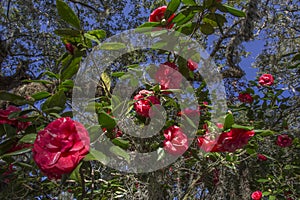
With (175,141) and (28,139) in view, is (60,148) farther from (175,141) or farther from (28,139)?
(175,141)

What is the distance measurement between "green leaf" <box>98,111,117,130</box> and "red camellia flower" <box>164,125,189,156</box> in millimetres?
258

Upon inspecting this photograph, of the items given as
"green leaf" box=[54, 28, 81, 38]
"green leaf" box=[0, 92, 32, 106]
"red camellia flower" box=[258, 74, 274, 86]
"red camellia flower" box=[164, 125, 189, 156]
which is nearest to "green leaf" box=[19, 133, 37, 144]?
"green leaf" box=[0, 92, 32, 106]

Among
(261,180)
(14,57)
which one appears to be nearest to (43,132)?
(261,180)

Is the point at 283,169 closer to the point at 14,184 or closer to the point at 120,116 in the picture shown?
the point at 120,116

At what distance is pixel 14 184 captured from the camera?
109 cm

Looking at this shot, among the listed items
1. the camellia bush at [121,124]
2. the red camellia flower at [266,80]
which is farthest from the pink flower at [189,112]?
the red camellia flower at [266,80]

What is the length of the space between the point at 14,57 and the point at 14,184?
12.0 ft

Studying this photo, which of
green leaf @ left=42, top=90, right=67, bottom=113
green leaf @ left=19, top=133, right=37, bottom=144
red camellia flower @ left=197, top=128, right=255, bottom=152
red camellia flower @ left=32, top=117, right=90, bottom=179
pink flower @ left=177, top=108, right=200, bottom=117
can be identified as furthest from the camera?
pink flower @ left=177, top=108, right=200, bottom=117

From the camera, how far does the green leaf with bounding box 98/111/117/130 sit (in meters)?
0.84

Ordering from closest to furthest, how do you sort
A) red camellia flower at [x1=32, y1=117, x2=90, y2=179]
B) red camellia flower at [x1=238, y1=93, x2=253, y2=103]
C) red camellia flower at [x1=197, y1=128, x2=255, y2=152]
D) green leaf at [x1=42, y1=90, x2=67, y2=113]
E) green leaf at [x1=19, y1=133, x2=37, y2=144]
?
red camellia flower at [x1=32, y1=117, x2=90, y2=179] → green leaf at [x1=19, y1=133, x2=37, y2=144] → green leaf at [x1=42, y1=90, x2=67, y2=113] → red camellia flower at [x1=197, y1=128, x2=255, y2=152] → red camellia flower at [x1=238, y1=93, x2=253, y2=103]

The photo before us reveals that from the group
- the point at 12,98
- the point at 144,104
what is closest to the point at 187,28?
the point at 144,104

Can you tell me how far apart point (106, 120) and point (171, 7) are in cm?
41

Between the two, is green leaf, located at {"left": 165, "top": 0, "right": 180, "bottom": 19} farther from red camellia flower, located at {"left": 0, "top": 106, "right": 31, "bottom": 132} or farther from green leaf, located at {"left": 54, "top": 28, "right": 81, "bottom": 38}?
red camellia flower, located at {"left": 0, "top": 106, "right": 31, "bottom": 132}

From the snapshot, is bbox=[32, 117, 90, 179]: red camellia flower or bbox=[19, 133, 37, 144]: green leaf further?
bbox=[19, 133, 37, 144]: green leaf
